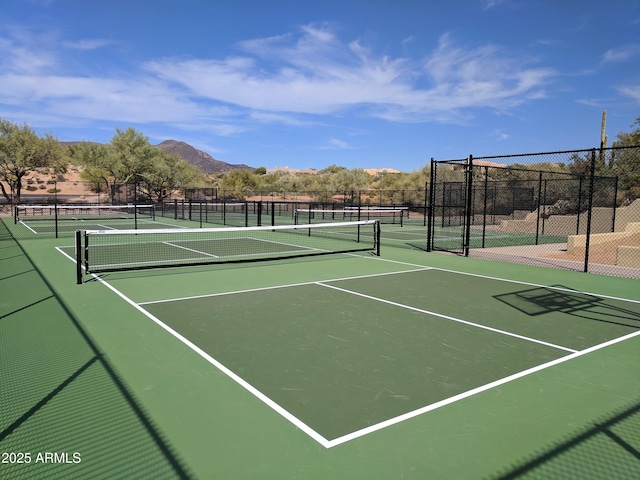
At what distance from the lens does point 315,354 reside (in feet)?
18.2

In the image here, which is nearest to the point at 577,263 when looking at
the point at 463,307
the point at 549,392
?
the point at 463,307

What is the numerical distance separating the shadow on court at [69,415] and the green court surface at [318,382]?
2cm

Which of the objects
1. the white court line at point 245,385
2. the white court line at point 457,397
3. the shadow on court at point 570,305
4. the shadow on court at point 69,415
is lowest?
the shadow on court at point 69,415

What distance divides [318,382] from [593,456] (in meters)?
2.38

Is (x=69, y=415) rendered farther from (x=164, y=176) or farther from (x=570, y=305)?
(x=164, y=176)

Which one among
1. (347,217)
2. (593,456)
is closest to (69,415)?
(593,456)

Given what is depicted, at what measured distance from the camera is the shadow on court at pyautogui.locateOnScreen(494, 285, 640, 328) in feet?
24.4

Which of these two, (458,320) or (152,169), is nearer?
(458,320)

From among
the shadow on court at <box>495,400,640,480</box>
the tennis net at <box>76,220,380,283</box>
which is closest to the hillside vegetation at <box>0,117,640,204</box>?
the tennis net at <box>76,220,380,283</box>

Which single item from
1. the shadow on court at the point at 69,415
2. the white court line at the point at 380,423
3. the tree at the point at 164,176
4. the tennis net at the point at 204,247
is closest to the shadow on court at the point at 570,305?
the white court line at the point at 380,423

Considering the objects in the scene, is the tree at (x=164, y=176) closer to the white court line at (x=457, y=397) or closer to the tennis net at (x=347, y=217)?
the tennis net at (x=347, y=217)

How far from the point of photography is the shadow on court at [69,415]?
128 inches

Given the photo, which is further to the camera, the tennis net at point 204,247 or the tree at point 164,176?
the tree at point 164,176

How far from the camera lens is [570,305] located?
8.23 m
